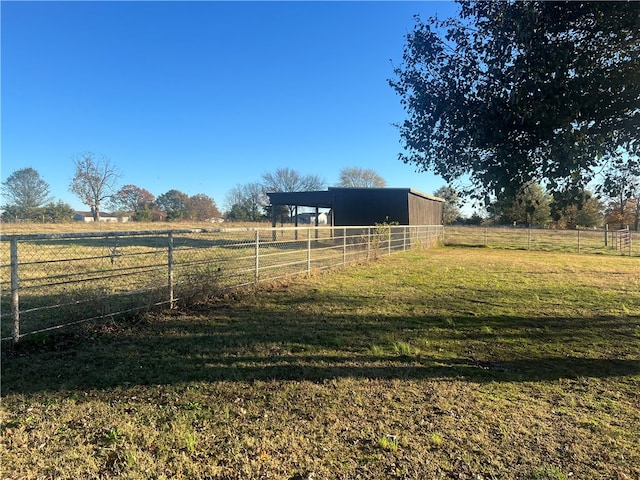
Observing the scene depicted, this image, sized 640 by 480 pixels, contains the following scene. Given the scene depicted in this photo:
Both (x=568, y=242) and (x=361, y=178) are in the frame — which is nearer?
(x=568, y=242)

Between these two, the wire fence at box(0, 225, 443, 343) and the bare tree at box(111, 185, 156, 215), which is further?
the bare tree at box(111, 185, 156, 215)

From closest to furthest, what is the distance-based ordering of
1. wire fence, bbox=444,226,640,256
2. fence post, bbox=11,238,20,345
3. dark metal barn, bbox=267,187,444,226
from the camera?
fence post, bbox=11,238,20,345 → dark metal barn, bbox=267,187,444,226 → wire fence, bbox=444,226,640,256

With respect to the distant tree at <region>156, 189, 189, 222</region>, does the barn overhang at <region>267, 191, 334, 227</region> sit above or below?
below

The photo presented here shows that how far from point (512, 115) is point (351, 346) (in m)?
3.07

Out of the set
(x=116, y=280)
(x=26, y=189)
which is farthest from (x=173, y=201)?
(x=116, y=280)

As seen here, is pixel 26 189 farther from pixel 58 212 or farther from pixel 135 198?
pixel 135 198

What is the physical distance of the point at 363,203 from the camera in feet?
74.9

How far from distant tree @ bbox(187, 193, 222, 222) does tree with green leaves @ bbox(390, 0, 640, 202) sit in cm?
6059

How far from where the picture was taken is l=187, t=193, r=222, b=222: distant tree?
2474 inches

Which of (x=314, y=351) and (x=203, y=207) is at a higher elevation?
(x=203, y=207)

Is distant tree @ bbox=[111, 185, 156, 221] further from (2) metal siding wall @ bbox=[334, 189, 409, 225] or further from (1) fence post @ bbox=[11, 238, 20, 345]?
(1) fence post @ bbox=[11, 238, 20, 345]

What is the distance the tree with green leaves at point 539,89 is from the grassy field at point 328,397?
6.63 feet

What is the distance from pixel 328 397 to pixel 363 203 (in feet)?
65.9

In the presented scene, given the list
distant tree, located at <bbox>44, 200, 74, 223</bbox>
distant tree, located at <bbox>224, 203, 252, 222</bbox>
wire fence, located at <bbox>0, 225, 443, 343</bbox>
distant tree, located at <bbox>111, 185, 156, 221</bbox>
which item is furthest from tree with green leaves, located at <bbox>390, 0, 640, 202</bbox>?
distant tree, located at <bbox>111, 185, 156, 221</bbox>
